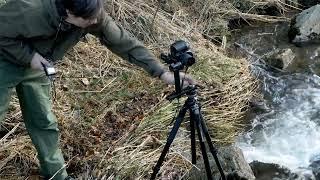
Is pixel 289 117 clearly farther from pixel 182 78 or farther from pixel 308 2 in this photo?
pixel 308 2

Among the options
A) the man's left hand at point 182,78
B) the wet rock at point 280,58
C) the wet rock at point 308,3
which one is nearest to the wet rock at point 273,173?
the man's left hand at point 182,78

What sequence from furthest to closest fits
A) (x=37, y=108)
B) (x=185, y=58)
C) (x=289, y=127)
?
(x=289, y=127) → (x=37, y=108) → (x=185, y=58)

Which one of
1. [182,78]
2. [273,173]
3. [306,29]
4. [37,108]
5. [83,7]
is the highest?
[83,7]

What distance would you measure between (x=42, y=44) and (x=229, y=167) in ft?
5.75

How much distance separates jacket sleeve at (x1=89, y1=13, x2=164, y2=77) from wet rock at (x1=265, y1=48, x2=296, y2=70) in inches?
136

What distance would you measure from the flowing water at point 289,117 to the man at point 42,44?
2.02 meters

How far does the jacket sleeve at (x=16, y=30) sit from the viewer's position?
300 centimetres

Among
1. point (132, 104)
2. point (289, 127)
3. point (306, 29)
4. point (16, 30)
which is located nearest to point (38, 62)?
point (16, 30)

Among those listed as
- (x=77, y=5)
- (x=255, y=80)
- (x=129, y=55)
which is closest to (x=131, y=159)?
(x=129, y=55)

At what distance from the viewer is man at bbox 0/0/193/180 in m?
2.91

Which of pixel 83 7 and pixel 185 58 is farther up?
pixel 83 7

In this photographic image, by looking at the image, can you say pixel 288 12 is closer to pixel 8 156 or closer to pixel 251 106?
pixel 251 106

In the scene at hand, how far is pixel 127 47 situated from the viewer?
127 inches

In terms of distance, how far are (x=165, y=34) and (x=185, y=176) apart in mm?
2586
